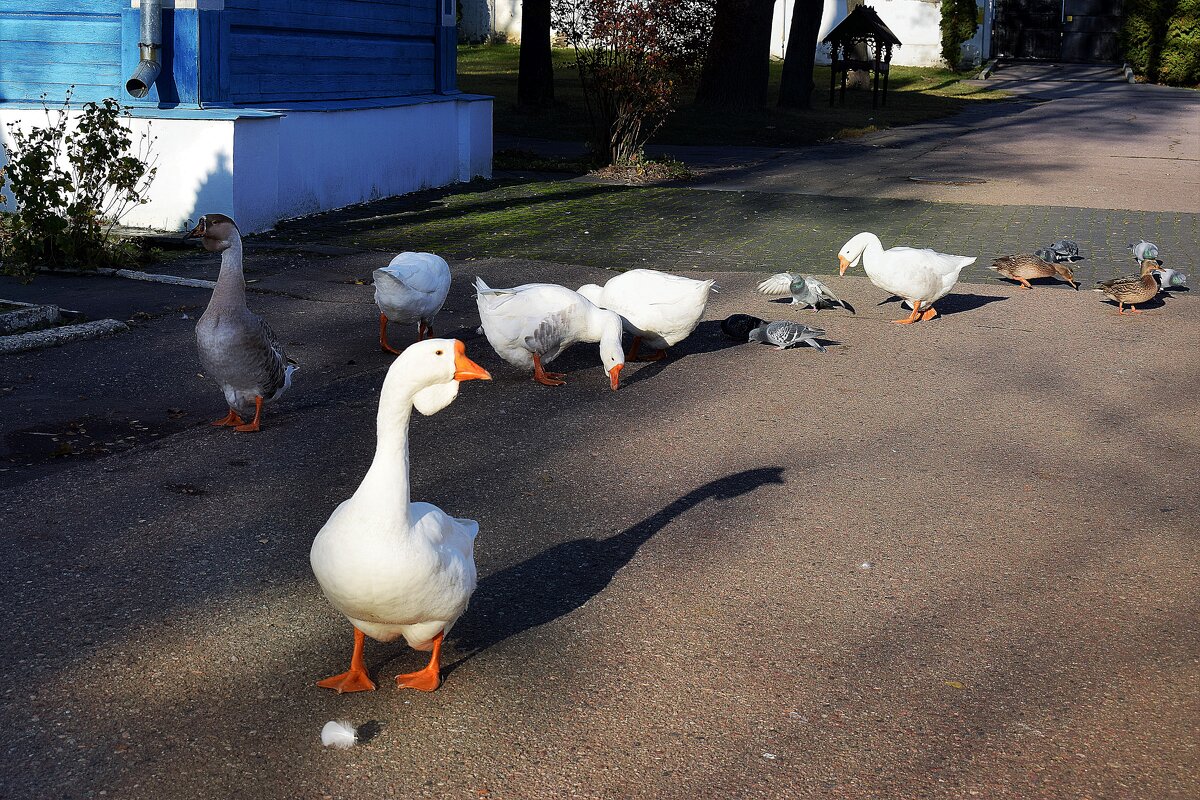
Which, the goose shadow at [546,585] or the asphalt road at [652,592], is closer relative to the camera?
the asphalt road at [652,592]

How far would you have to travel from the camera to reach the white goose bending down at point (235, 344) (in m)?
6.23

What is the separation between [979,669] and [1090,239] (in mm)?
10588

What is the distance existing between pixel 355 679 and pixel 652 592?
131 centimetres

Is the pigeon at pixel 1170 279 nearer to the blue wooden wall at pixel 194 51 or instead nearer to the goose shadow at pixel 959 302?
the goose shadow at pixel 959 302

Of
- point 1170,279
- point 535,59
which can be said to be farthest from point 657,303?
point 535,59

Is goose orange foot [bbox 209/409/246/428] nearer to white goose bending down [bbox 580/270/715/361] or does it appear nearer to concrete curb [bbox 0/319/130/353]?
concrete curb [bbox 0/319/130/353]

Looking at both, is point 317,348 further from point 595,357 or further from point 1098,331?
point 1098,331

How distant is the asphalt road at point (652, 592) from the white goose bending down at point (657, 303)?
0.34 m

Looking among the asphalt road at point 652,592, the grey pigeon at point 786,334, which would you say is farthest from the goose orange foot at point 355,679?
the grey pigeon at point 786,334

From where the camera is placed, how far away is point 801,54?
28.6m

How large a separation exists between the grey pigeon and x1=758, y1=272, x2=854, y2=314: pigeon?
92cm

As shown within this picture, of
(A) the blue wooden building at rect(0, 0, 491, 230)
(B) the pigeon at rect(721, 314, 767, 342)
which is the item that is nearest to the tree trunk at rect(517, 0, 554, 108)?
(A) the blue wooden building at rect(0, 0, 491, 230)

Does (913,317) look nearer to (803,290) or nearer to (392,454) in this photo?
(803,290)

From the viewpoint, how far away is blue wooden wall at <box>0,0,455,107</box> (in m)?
12.2
